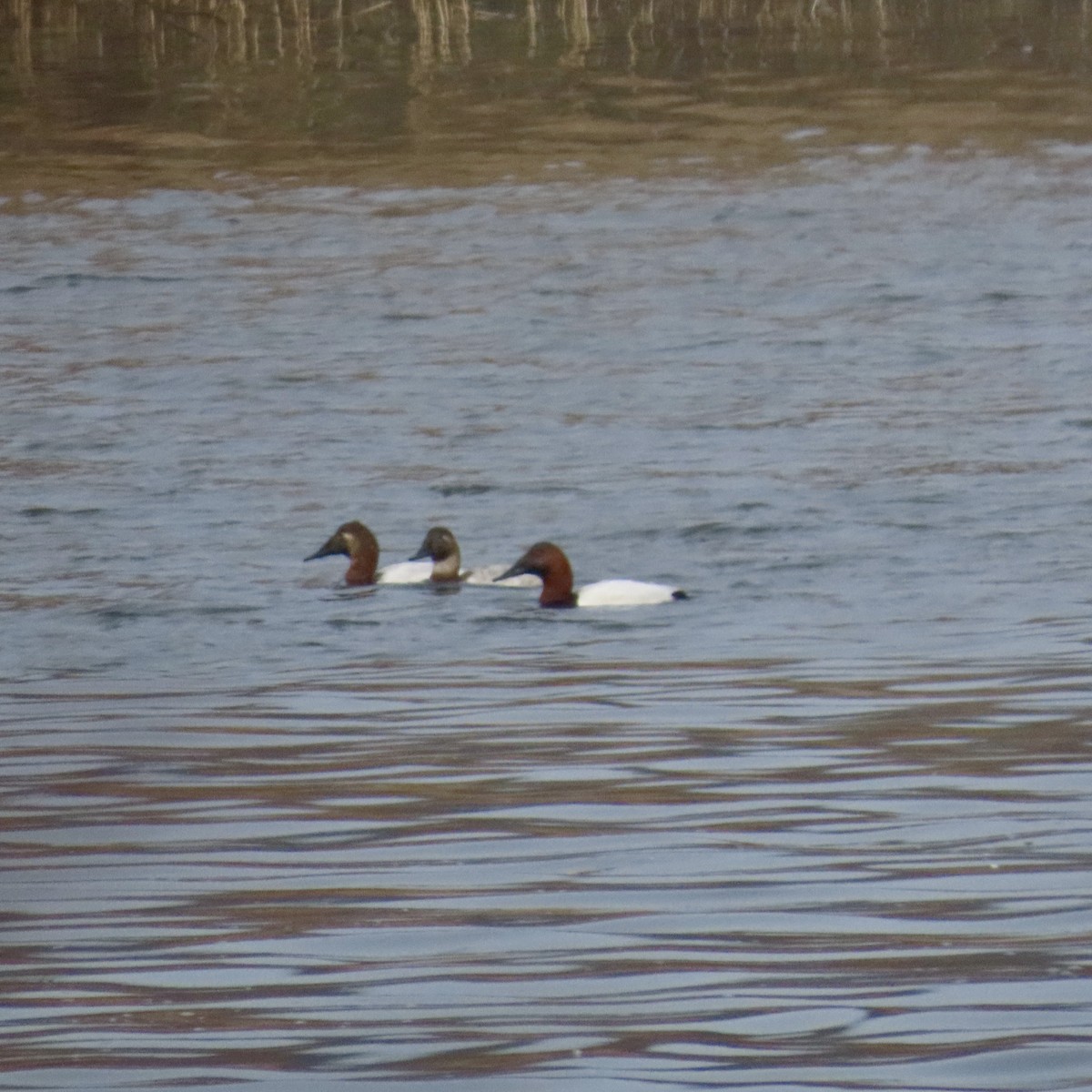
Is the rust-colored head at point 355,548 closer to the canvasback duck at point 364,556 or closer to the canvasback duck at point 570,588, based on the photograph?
the canvasback duck at point 364,556

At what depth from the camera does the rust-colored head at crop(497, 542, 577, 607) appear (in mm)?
10625

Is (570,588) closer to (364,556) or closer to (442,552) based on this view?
(442,552)

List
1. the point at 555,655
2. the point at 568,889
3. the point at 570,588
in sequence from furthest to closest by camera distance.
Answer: the point at 570,588 < the point at 555,655 < the point at 568,889

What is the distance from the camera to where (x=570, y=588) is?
35.2 ft

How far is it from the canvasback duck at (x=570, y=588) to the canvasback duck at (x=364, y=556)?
18.8 inches

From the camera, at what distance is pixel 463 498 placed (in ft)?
43.5

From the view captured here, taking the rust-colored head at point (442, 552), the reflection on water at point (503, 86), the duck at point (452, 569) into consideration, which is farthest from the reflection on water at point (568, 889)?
the reflection on water at point (503, 86)

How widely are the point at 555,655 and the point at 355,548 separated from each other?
2.51 meters

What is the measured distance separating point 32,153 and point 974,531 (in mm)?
16387

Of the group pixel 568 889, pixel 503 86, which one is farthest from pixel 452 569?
pixel 503 86

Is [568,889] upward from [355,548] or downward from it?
upward

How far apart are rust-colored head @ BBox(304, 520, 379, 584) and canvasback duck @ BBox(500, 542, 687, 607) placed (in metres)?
0.63

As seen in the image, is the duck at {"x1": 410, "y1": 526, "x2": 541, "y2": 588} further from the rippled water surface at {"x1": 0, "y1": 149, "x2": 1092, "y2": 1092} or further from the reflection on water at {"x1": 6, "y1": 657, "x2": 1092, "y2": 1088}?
the reflection on water at {"x1": 6, "y1": 657, "x2": 1092, "y2": 1088}

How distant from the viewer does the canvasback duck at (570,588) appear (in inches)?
407
